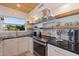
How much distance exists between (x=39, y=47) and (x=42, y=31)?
25 cm

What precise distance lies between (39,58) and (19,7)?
2.51 feet

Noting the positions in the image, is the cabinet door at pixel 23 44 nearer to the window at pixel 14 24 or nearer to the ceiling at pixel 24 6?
the window at pixel 14 24

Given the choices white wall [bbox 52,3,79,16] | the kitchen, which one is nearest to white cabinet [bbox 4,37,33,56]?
the kitchen

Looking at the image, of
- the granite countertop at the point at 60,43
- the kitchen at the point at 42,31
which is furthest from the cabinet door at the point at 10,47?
the granite countertop at the point at 60,43

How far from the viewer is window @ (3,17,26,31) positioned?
131 centimetres

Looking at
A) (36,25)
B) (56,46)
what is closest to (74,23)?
(56,46)

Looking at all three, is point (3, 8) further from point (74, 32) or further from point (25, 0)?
point (74, 32)

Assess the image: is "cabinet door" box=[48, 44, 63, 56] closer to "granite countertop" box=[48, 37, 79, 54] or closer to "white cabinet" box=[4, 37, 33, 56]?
"granite countertop" box=[48, 37, 79, 54]

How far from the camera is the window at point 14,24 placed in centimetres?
131

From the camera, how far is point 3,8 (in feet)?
4.11

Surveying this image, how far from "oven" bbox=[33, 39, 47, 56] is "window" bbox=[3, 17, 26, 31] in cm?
29

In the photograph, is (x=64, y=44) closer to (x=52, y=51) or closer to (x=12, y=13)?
(x=52, y=51)

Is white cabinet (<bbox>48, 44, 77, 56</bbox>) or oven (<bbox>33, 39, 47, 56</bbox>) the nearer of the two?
white cabinet (<bbox>48, 44, 77, 56</bbox>)

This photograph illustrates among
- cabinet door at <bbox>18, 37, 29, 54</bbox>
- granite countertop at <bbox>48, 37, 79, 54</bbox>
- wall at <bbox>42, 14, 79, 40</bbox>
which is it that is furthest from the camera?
cabinet door at <bbox>18, 37, 29, 54</bbox>
